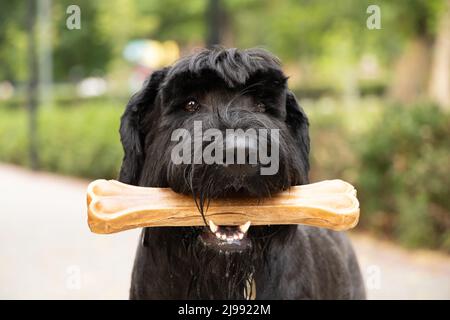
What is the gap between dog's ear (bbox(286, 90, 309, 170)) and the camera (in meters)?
3.78

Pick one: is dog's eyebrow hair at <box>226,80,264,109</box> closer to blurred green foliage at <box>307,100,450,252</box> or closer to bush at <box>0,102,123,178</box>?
blurred green foliage at <box>307,100,450,252</box>

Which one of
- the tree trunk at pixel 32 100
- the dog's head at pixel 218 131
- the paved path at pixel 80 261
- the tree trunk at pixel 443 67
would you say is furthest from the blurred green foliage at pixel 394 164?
the tree trunk at pixel 32 100

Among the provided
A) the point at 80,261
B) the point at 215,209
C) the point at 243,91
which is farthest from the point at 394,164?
the point at 215,209

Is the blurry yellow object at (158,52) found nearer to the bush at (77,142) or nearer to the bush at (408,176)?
the bush at (77,142)

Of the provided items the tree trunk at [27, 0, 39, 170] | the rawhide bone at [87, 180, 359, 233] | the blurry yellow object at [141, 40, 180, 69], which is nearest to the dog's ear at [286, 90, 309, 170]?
the rawhide bone at [87, 180, 359, 233]

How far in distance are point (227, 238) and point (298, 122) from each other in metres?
0.89

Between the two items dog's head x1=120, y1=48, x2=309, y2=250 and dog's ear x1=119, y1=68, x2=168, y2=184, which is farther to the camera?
dog's ear x1=119, y1=68, x2=168, y2=184

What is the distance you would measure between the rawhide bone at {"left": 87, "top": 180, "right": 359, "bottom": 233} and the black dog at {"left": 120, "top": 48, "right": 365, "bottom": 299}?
0.07m

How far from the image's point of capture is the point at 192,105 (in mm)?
3434

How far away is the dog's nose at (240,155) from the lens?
282 centimetres

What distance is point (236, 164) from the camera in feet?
9.38

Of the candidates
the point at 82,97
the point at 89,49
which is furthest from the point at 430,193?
the point at 89,49

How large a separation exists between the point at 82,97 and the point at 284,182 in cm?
3483
